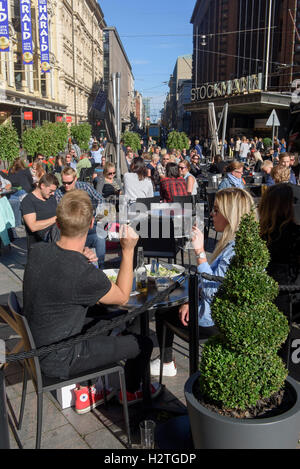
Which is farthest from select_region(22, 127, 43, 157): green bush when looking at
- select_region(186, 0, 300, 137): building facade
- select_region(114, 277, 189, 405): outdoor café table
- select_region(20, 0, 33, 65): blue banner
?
select_region(186, 0, 300, 137): building facade

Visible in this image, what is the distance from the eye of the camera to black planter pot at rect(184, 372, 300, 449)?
1.96 metres

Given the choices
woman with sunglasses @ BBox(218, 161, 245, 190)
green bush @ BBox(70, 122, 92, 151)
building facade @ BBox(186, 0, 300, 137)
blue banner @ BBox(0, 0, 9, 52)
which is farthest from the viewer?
building facade @ BBox(186, 0, 300, 137)

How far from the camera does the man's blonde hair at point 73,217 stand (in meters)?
2.70

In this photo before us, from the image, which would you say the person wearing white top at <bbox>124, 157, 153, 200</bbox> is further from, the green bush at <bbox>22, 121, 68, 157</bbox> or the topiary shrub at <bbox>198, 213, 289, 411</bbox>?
the green bush at <bbox>22, 121, 68, 157</bbox>

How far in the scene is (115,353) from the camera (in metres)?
2.87

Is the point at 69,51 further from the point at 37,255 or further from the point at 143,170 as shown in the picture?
the point at 37,255

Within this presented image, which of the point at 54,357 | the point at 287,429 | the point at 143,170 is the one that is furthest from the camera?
the point at 143,170

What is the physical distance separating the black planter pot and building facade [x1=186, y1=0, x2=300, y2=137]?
89.7 feet

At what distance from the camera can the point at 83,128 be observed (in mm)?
32000

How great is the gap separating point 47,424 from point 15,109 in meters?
33.3

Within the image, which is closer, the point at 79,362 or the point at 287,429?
the point at 287,429

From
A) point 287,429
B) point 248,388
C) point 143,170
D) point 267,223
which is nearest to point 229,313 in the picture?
point 248,388

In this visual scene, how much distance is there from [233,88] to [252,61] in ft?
39.6

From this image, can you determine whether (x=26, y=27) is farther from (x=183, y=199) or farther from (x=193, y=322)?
(x=193, y=322)
